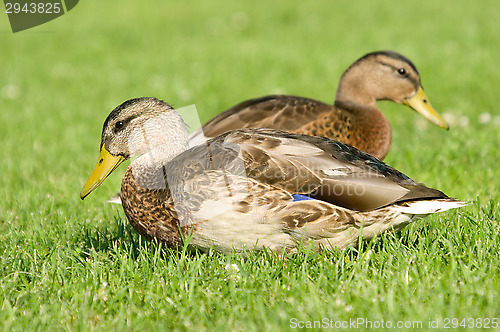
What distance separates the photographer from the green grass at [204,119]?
2.77 meters

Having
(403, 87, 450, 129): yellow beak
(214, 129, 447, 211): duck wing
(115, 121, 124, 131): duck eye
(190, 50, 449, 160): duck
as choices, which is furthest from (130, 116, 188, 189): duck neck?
(403, 87, 450, 129): yellow beak

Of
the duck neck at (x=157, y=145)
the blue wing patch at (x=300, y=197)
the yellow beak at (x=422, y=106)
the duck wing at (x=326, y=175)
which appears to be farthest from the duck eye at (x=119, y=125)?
the yellow beak at (x=422, y=106)

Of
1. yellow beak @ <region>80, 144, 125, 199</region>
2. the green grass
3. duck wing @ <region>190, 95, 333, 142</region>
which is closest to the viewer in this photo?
the green grass

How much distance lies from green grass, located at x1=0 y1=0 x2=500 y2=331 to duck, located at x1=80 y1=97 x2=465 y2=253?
0.11 meters

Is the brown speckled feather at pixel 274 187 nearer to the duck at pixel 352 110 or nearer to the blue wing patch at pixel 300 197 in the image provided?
the blue wing patch at pixel 300 197

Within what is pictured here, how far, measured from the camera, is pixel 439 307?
2574 mm

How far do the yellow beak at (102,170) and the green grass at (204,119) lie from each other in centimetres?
35

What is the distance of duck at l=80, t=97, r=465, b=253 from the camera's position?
308cm

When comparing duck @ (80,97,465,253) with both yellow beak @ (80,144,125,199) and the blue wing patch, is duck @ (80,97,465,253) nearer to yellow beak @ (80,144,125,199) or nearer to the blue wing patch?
the blue wing patch

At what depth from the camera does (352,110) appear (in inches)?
195

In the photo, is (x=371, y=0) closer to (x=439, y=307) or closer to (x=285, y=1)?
(x=285, y=1)

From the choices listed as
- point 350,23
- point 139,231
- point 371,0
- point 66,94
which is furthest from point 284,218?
point 371,0

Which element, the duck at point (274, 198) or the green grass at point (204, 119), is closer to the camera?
the green grass at point (204, 119)

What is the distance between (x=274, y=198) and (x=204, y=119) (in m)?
4.09
